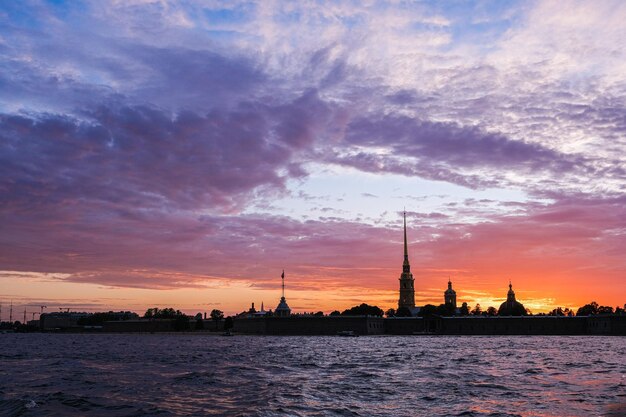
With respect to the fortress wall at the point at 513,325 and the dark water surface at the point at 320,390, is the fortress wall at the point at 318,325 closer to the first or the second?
the fortress wall at the point at 513,325

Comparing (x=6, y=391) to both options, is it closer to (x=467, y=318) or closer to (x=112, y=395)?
(x=112, y=395)

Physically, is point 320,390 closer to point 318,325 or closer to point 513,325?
point 318,325

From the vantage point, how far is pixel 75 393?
107 ft

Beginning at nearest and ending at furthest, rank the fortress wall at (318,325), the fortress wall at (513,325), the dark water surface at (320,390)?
the dark water surface at (320,390) → the fortress wall at (513,325) → the fortress wall at (318,325)

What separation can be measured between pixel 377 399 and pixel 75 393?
14709 mm

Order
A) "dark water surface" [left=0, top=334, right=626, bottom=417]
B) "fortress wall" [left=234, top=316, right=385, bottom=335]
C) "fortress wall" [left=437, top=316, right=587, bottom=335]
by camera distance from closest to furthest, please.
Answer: "dark water surface" [left=0, top=334, right=626, bottom=417] → "fortress wall" [left=437, top=316, right=587, bottom=335] → "fortress wall" [left=234, top=316, right=385, bottom=335]

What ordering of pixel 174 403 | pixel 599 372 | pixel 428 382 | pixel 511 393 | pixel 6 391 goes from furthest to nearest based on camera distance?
1. pixel 599 372
2. pixel 428 382
3. pixel 6 391
4. pixel 511 393
5. pixel 174 403

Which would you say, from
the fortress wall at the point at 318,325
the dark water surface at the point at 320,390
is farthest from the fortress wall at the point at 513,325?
the dark water surface at the point at 320,390

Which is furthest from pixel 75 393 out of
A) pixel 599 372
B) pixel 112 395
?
pixel 599 372

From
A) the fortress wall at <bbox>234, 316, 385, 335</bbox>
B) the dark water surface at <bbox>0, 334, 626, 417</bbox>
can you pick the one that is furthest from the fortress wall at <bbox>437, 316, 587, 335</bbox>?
the dark water surface at <bbox>0, 334, 626, 417</bbox>

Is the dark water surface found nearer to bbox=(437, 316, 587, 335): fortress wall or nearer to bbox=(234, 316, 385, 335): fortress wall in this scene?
bbox=(437, 316, 587, 335): fortress wall

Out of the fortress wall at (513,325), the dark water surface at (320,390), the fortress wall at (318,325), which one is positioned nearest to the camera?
the dark water surface at (320,390)

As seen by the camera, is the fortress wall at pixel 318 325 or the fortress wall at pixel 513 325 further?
the fortress wall at pixel 318 325

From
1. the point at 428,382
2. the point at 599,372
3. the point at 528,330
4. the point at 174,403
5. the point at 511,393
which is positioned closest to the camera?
the point at 174,403
